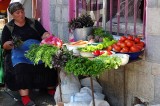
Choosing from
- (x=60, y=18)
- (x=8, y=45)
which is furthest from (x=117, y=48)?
(x=60, y=18)

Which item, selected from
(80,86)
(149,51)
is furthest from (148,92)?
(80,86)

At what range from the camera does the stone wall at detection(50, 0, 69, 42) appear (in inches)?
234

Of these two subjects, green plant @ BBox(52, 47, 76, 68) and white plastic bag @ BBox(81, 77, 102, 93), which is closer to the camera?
green plant @ BBox(52, 47, 76, 68)

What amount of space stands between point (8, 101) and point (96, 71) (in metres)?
2.58

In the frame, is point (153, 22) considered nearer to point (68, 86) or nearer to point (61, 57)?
point (61, 57)

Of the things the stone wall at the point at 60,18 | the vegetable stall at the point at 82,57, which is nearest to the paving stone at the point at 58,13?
the stone wall at the point at 60,18

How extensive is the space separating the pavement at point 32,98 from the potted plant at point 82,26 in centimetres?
134

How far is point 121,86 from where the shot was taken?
4.74 m

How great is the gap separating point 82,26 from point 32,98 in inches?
69.2

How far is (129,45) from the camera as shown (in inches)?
155

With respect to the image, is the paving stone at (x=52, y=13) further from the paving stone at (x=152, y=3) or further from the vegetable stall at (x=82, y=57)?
the paving stone at (x=152, y=3)

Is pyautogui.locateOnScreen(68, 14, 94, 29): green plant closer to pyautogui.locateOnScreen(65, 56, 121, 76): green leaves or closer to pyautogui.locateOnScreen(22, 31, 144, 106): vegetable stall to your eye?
pyautogui.locateOnScreen(22, 31, 144, 106): vegetable stall

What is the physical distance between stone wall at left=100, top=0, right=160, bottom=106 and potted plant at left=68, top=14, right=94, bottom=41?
0.69 meters

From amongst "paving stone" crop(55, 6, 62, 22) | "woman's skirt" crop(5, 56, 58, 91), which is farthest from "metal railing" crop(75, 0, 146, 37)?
"woman's skirt" crop(5, 56, 58, 91)
